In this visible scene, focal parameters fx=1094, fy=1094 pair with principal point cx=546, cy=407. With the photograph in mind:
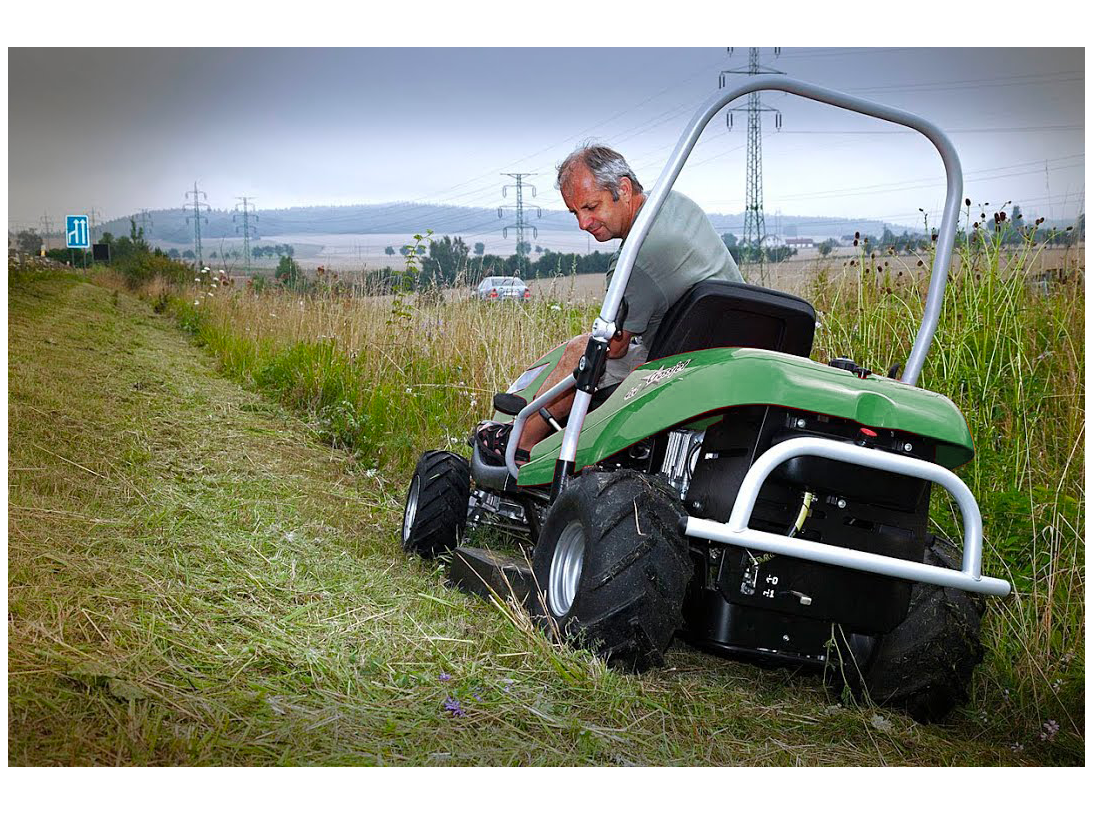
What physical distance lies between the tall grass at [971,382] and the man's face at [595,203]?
1.48m

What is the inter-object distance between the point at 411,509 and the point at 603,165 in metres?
1.79

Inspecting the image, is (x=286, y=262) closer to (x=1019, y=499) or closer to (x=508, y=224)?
(x=508, y=224)

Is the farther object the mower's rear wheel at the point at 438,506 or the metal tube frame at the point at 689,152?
the mower's rear wheel at the point at 438,506

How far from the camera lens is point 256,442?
6.15 meters

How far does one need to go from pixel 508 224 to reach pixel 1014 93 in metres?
2.41

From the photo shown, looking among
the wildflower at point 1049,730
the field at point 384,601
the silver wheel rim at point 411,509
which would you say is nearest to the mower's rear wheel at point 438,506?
the silver wheel rim at point 411,509

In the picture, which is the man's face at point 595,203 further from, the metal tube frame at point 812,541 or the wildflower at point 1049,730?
the wildflower at point 1049,730

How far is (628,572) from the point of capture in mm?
2572

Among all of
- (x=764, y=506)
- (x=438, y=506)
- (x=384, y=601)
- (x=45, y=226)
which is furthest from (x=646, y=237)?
(x=45, y=226)

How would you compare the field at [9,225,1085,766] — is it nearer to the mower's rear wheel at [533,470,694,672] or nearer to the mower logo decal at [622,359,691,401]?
the mower's rear wheel at [533,470,694,672]

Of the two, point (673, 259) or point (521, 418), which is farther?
point (521, 418)

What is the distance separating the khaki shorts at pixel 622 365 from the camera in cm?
359

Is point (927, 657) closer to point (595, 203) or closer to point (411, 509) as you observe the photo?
point (595, 203)

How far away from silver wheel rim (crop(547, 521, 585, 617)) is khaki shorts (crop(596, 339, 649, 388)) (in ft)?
2.60
